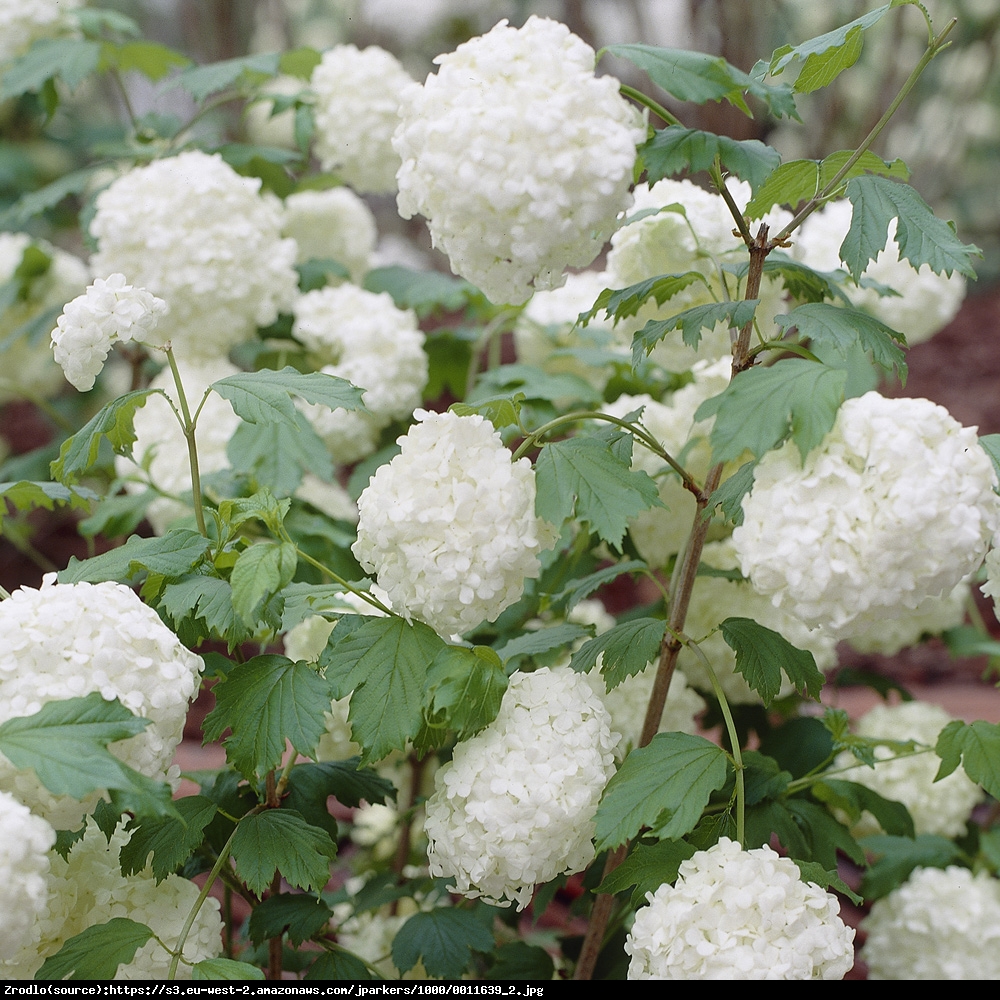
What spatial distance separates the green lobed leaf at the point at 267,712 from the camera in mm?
1078

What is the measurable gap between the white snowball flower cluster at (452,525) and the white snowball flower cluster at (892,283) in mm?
1211

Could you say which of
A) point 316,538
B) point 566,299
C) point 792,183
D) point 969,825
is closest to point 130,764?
point 316,538

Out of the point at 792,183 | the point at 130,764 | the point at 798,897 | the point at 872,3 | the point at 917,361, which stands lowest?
the point at 917,361

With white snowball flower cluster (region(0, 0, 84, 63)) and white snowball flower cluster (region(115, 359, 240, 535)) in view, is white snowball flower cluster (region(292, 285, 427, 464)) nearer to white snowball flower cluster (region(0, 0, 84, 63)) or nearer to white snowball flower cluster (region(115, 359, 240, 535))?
white snowball flower cluster (region(115, 359, 240, 535))

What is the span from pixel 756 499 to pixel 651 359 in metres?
0.70

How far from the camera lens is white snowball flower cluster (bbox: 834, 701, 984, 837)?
191cm

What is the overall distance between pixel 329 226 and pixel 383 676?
1.45 meters

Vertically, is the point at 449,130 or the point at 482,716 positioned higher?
the point at 449,130

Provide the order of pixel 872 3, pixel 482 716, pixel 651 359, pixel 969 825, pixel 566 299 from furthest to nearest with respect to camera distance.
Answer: pixel 872 3, pixel 566 299, pixel 969 825, pixel 651 359, pixel 482 716

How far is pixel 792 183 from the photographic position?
117 centimetres

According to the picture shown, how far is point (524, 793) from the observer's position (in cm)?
109

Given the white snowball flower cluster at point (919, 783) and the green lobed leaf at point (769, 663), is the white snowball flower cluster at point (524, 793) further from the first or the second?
the white snowball flower cluster at point (919, 783)

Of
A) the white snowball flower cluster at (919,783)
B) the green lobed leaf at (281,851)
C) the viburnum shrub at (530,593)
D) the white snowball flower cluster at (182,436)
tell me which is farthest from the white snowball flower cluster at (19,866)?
the white snowball flower cluster at (919,783)
